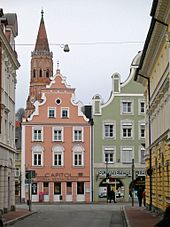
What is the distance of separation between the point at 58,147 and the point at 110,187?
798cm

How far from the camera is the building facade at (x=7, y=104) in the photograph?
37812mm

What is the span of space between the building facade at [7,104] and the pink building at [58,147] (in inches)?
1025

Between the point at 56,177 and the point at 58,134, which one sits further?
the point at 58,134

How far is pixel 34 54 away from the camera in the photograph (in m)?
143

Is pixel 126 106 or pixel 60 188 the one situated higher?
pixel 126 106

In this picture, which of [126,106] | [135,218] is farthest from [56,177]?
[135,218]

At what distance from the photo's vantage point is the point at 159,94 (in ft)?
110

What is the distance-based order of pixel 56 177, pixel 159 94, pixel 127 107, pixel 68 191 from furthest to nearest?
pixel 127 107
pixel 56 177
pixel 68 191
pixel 159 94

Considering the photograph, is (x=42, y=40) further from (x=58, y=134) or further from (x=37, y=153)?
(x=37, y=153)

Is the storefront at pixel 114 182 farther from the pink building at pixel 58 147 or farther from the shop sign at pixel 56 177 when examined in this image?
the shop sign at pixel 56 177

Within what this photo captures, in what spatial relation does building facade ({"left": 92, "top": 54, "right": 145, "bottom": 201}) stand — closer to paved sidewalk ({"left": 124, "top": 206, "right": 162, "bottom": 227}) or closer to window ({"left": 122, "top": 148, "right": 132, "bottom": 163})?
window ({"left": 122, "top": 148, "right": 132, "bottom": 163})

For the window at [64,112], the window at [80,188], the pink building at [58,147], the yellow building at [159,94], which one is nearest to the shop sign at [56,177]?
the pink building at [58,147]

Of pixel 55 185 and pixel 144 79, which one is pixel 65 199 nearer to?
pixel 55 185

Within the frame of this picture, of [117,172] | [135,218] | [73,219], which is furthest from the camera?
[117,172]
